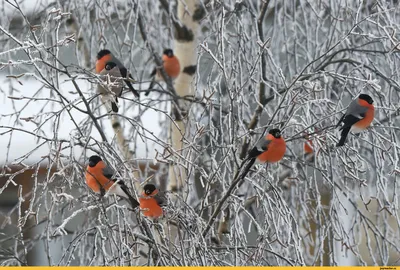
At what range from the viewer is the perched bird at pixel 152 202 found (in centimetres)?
296

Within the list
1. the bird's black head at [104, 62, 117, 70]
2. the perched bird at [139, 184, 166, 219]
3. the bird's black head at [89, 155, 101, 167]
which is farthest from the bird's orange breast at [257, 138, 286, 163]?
the bird's black head at [104, 62, 117, 70]

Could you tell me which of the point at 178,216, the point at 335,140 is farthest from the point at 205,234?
the point at 335,140

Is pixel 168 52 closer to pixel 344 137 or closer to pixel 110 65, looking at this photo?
pixel 110 65

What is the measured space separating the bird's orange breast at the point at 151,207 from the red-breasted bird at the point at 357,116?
798 millimetres

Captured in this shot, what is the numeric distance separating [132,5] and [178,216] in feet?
5.11

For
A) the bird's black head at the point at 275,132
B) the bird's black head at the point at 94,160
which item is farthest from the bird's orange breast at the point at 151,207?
the bird's black head at the point at 275,132

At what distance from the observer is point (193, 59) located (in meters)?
4.64

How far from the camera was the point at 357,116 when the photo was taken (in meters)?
2.93

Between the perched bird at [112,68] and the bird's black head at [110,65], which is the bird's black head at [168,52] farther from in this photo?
the bird's black head at [110,65]

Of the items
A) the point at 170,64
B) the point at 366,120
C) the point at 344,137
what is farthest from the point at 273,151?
the point at 170,64

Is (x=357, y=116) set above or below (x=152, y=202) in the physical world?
above

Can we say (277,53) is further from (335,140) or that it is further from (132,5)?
(335,140)

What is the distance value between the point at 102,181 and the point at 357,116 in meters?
1.08

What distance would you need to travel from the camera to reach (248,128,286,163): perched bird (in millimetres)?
2883
